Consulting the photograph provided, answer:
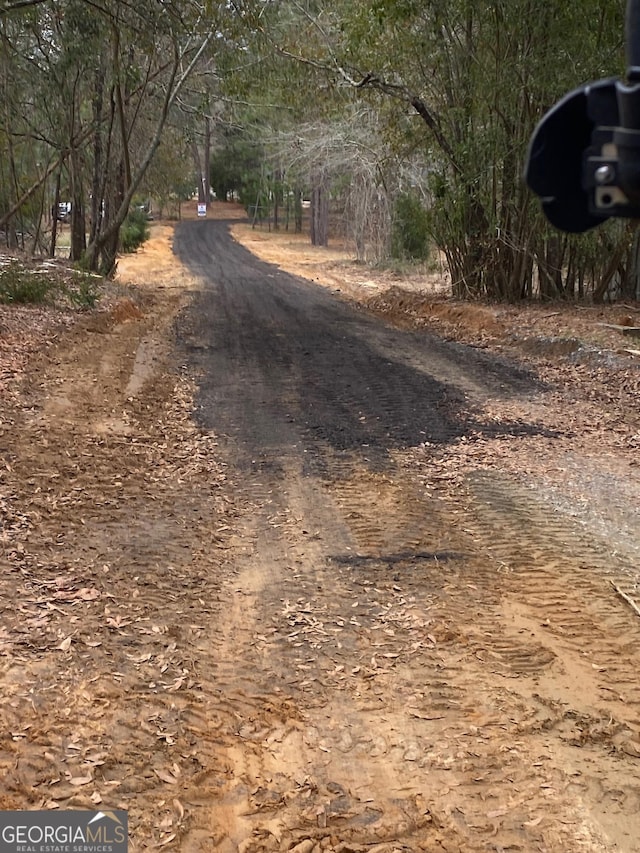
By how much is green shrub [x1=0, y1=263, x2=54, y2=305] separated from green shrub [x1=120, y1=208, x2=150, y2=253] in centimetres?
1733

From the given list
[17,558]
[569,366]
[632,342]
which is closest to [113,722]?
[17,558]

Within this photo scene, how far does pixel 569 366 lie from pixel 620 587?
23.0 ft

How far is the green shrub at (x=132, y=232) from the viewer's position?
33188mm

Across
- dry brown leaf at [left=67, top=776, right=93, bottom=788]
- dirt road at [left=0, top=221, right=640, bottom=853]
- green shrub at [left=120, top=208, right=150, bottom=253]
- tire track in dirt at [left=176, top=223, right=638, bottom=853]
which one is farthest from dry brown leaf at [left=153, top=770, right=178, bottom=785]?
green shrub at [left=120, top=208, right=150, bottom=253]

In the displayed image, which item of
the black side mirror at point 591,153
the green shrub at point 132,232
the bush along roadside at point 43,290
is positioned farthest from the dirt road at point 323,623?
the green shrub at point 132,232

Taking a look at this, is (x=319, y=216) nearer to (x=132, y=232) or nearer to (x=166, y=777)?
(x=132, y=232)

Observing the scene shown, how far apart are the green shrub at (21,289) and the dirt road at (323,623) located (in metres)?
5.83

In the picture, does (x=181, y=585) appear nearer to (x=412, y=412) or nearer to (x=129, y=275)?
(x=412, y=412)

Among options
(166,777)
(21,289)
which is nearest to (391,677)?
(166,777)

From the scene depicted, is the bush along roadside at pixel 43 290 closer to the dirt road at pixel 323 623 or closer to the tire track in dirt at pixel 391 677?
the dirt road at pixel 323 623

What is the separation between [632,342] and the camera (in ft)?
40.2

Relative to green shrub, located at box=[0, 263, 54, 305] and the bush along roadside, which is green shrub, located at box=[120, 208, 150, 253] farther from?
green shrub, located at box=[0, 263, 54, 305]

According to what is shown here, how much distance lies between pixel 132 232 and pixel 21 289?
70.0 feet

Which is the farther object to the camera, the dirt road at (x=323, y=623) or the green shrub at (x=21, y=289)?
the green shrub at (x=21, y=289)
